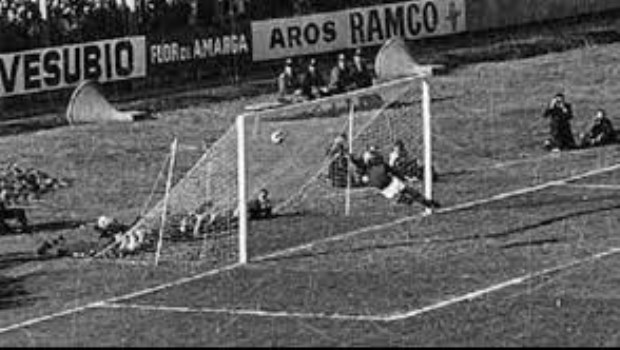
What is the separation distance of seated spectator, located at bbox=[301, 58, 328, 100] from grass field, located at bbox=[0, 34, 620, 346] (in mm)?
3879

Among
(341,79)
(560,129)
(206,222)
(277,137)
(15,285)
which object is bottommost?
(15,285)

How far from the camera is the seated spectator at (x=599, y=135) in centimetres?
3519

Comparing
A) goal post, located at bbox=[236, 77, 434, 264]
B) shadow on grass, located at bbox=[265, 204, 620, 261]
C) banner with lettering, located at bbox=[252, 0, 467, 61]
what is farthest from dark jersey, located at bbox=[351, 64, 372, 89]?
shadow on grass, located at bbox=[265, 204, 620, 261]

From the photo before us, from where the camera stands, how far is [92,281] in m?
23.2

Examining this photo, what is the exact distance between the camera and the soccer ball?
33.2m

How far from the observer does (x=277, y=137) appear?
109 feet

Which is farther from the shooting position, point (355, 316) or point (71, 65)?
point (71, 65)

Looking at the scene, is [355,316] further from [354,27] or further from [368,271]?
[354,27]

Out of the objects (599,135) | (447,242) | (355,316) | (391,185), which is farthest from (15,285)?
(599,135)

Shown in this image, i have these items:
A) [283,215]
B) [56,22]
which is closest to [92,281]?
[283,215]

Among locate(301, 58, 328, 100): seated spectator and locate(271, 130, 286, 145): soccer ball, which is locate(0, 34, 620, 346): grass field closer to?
locate(271, 130, 286, 145): soccer ball

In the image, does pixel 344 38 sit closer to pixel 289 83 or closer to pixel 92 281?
pixel 289 83

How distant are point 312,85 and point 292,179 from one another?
9.34 metres

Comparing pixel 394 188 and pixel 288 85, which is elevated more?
pixel 288 85
